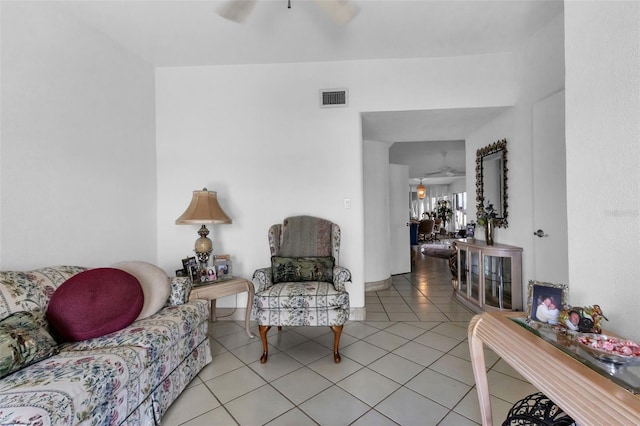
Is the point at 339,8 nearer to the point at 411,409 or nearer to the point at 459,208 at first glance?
the point at 411,409

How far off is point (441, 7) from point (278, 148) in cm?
184

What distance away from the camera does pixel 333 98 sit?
2764 mm

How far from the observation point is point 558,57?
2.16m

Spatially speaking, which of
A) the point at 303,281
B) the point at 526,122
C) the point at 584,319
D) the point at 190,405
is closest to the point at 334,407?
the point at 190,405

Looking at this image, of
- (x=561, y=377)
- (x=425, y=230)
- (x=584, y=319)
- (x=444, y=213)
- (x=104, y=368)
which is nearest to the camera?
(x=561, y=377)

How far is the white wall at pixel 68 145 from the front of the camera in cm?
163

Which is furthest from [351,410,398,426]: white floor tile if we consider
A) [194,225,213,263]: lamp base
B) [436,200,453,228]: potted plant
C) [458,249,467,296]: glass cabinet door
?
[436,200,453,228]: potted plant

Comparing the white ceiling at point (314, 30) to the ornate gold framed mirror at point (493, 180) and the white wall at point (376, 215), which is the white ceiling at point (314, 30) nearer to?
the ornate gold framed mirror at point (493, 180)

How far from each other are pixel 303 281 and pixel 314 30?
7.24ft

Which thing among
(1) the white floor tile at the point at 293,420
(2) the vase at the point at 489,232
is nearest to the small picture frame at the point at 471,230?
(2) the vase at the point at 489,232

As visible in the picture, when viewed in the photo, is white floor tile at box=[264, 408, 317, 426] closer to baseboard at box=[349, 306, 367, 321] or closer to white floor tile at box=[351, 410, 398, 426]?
white floor tile at box=[351, 410, 398, 426]

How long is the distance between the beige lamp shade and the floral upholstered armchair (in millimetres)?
518

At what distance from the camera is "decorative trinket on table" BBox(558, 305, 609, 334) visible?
34.9 inches

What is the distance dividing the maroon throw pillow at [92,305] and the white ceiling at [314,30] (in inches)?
80.3
